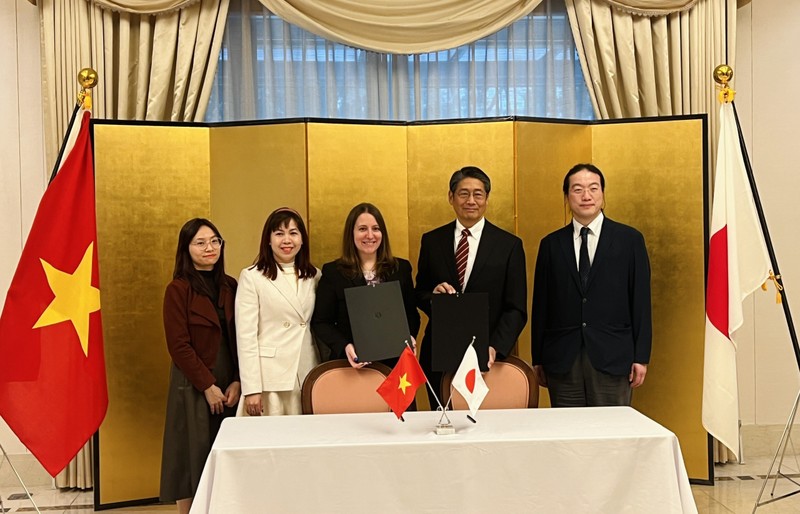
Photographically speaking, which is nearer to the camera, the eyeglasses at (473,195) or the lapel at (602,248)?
the lapel at (602,248)

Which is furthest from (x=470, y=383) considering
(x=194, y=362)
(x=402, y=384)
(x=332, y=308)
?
(x=194, y=362)

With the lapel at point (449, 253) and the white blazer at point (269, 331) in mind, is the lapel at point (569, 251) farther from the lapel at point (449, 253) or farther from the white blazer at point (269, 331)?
the white blazer at point (269, 331)

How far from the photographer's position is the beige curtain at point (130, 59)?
4859 millimetres

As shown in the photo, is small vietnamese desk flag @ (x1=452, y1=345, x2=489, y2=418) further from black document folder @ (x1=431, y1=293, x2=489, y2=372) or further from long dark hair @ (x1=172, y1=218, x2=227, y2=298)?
long dark hair @ (x1=172, y1=218, x2=227, y2=298)

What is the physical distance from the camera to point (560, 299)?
3.94 m

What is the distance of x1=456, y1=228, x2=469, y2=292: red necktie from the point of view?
4043mm

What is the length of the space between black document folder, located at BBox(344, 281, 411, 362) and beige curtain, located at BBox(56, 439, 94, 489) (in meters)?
2.27

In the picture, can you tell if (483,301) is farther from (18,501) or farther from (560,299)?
(18,501)

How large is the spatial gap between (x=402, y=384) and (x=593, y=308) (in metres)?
1.34

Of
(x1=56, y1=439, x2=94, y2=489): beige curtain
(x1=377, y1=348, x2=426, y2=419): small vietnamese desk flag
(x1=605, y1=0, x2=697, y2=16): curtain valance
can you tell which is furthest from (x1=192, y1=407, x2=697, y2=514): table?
(x1=605, y1=0, x2=697, y2=16): curtain valance

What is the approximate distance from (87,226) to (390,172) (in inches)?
63.3

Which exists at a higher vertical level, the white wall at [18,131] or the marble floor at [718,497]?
the white wall at [18,131]

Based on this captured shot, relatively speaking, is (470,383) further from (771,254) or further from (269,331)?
(771,254)

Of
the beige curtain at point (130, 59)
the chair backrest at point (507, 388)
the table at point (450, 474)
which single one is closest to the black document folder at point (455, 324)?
the chair backrest at point (507, 388)
